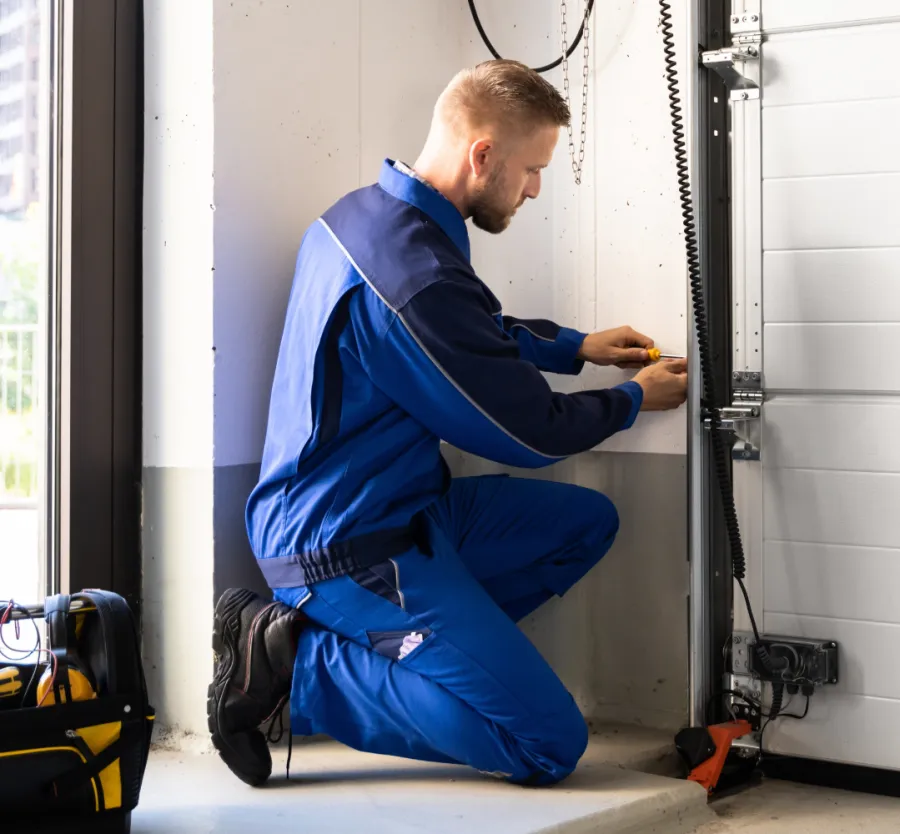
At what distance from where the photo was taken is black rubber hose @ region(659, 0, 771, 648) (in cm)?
249

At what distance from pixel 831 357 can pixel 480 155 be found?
0.94 metres

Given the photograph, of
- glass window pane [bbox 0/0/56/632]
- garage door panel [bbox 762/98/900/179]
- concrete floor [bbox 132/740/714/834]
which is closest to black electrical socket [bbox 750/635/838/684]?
concrete floor [bbox 132/740/714/834]

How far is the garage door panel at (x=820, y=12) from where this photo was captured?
7.93 feet

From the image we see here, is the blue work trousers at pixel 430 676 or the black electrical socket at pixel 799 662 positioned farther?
the black electrical socket at pixel 799 662

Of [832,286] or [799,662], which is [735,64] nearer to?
[832,286]

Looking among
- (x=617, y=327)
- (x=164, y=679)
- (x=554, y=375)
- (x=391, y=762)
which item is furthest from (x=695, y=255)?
(x=164, y=679)

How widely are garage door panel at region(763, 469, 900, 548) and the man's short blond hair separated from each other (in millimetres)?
1017

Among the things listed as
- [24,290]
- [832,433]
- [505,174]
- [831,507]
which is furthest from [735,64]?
[24,290]

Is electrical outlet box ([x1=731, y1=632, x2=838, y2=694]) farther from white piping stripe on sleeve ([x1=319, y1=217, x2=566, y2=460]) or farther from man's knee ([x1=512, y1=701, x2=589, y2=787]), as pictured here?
white piping stripe on sleeve ([x1=319, y1=217, x2=566, y2=460])

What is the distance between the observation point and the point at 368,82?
281 centimetres

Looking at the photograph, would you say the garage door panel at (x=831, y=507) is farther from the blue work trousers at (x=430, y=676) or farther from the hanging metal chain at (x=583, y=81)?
the hanging metal chain at (x=583, y=81)

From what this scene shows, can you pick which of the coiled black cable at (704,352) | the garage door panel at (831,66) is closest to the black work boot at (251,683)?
the coiled black cable at (704,352)

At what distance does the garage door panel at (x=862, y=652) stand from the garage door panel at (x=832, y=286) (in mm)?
719

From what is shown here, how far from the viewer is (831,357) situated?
2490 mm
